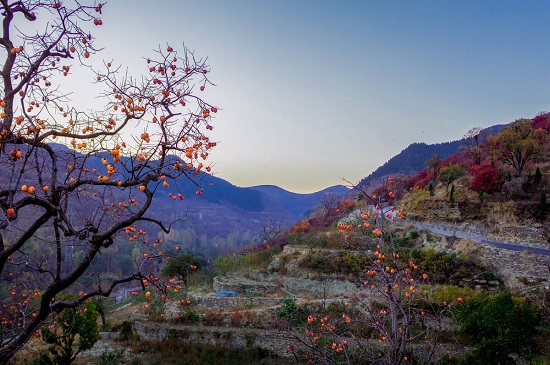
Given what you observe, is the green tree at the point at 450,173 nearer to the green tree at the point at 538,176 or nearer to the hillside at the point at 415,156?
the green tree at the point at 538,176

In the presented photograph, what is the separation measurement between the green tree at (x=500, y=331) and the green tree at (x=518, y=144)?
13.8 metres

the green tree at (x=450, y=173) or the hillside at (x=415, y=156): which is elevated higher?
the hillside at (x=415, y=156)

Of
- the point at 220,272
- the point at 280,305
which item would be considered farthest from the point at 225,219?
the point at 280,305

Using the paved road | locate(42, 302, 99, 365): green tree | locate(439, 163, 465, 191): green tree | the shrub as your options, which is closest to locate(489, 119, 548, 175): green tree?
the shrub

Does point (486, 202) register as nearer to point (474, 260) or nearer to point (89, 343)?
point (474, 260)

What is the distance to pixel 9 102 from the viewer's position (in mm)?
3172

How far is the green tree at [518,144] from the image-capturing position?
18188 millimetres

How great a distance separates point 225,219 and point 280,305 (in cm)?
8049

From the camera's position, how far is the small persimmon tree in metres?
3.42

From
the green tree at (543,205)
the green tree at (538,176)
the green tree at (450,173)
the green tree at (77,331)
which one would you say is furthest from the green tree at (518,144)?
the green tree at (77,331)

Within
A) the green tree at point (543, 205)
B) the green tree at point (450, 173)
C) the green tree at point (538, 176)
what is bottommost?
the green tree at point (543, 205)

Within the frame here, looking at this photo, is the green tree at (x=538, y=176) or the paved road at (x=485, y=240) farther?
the green tree at (x=538, y=176)

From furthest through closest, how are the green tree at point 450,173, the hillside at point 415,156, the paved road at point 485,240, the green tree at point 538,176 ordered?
the hillside at point 415,156 → the green tree at point 450,173 → the green tree at point 538,176 → the paved road at point 485,240

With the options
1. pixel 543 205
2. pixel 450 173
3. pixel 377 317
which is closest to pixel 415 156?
pixel 450 173
